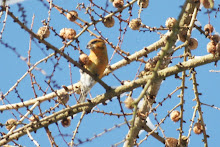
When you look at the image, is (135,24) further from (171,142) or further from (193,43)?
(171,142)

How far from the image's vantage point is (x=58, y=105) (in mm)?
3383

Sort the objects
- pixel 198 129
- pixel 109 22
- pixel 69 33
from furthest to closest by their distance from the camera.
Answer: pixel 109 22 → pixel 198 129 → pixel 69 33

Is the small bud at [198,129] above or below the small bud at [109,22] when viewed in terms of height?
below

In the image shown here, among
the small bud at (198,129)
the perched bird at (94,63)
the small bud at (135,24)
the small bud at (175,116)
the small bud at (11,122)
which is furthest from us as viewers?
the perched bird at (94,63)

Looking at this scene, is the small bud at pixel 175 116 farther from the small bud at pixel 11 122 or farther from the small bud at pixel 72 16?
the small bud at pixel 11 122

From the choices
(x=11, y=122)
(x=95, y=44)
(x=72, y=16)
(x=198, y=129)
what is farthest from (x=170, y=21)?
(x=11, y=122)

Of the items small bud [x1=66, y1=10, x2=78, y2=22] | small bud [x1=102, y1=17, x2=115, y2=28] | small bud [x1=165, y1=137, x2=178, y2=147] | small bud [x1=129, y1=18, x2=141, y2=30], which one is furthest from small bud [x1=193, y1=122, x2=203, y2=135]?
small bud [x1=66, y1=10, x2=78, y2=22]

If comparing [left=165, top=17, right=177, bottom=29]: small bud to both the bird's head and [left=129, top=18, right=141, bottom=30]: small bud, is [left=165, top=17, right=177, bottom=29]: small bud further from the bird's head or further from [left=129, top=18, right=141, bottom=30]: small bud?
the bird's head

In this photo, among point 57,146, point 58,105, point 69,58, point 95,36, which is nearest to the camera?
point 69,58

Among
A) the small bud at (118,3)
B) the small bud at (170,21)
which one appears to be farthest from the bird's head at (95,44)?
the small bud at (170,21)

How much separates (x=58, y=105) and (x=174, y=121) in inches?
40.3

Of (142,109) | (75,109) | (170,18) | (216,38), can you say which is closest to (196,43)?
(170,18)

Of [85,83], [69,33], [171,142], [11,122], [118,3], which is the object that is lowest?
[171,142]

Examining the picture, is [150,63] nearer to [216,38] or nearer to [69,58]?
[216,38]
